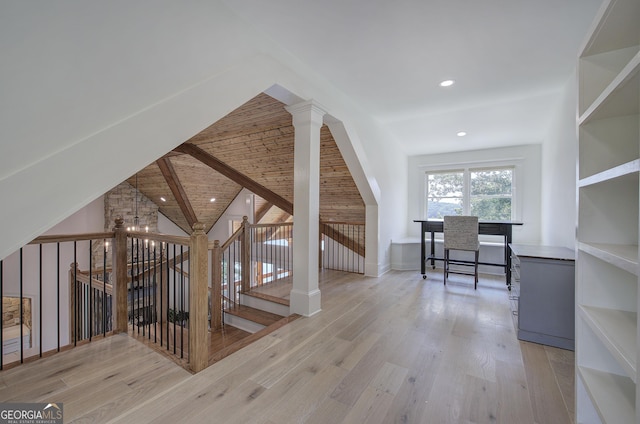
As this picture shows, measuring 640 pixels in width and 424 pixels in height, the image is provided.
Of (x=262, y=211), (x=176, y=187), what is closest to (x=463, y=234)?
(x=262, y=211)

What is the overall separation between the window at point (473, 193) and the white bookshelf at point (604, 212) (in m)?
4.31

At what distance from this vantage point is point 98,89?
4.42 feet

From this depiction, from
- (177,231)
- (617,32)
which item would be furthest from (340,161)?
(177,231)

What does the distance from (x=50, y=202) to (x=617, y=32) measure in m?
2.64

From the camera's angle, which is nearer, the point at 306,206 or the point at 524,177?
the point at 306,206

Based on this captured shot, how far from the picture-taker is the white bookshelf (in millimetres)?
1112

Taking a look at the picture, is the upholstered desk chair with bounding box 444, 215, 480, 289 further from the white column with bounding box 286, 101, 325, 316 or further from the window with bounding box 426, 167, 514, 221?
the white column with bounding box 286, 101, 325, 316

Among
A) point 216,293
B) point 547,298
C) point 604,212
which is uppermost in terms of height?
point 604,212

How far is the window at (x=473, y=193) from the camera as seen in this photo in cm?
506

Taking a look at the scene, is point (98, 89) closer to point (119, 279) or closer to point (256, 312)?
point (119, 279)

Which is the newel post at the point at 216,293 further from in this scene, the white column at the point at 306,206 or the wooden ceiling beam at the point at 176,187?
the wooden ceiling beam at the point at 176,187

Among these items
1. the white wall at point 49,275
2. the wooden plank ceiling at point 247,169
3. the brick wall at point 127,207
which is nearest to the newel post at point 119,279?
the wooden plank ceiling at point 247,169

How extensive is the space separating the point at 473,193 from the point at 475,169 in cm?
48

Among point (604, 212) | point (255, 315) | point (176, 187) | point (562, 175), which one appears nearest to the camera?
point (604, 212)
